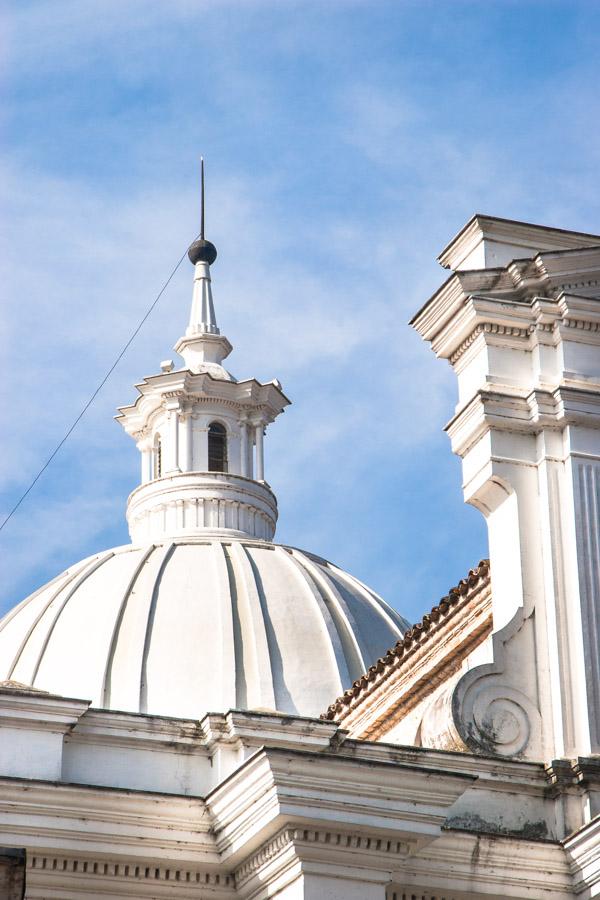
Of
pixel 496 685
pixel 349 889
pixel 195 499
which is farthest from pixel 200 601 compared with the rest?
pixel 349 889

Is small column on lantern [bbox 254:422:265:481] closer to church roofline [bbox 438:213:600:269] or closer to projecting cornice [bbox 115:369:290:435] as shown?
projecting cornice [bbox 115:369:290:435]

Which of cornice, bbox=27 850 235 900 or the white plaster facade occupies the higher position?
the white plaster facade

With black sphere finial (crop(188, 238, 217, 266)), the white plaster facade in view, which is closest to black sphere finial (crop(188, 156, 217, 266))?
black sphere finial (crop(188, 238, 217, 266))

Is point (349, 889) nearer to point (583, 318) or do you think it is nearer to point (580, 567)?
point (580, 567)

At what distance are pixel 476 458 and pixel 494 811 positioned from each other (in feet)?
11.6

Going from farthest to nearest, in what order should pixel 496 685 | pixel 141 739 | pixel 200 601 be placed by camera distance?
pixel 200 601, pixel 496 685, pixel 141 739

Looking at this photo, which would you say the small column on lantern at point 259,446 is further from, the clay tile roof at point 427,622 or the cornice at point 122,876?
the cornice at point 122,876

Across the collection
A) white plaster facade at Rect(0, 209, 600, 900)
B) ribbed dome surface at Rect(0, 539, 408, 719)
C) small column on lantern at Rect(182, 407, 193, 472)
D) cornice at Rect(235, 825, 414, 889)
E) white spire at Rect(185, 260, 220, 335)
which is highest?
white spire at Rect(185, 260, 220, 335)

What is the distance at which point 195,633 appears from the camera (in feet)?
144

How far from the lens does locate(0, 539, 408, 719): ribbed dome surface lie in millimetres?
42781

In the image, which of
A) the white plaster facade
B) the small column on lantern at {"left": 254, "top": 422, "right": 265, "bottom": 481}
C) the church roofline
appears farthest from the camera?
the small column on lantern at {"left": 254, "top": 422, "right": 265, "bottom": 481}

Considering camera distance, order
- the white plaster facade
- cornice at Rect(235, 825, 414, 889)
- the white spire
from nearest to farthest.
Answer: cornice at Rect(235, 825, 414, 889) → the white plaster facade → the white spire

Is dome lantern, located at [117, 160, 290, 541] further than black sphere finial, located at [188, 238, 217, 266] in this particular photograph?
No

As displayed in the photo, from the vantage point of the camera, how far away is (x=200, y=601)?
4469 cm
